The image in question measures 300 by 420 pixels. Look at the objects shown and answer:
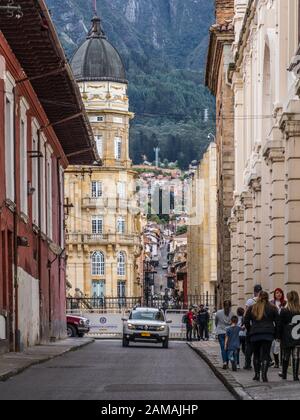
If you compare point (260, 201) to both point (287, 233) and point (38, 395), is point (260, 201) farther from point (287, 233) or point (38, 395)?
point (38, 395)

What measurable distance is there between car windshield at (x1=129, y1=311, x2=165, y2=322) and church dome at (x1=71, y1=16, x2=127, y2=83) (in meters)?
81.3

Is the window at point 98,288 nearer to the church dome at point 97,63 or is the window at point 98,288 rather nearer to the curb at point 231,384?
the church dome at point 97,63

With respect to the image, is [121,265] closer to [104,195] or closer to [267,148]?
[104,195]

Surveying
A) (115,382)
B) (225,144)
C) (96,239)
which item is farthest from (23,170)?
(96,239)

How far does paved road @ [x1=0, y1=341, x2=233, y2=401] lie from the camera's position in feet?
70.9

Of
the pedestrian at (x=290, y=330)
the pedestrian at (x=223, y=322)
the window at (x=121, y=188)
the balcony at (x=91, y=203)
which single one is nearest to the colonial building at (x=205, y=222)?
the window at (x=121, y=188)

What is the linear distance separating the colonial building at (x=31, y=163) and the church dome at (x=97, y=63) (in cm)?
7802

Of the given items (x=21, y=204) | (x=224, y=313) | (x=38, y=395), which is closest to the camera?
(x=38, y=395)

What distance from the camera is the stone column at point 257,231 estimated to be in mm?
43875

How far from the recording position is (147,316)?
180 feet

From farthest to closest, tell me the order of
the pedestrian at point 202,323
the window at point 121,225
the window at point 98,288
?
the window at point 98,288
the window at point 121,225
the pedestrian at point 202,323

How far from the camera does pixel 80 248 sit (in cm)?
13988
